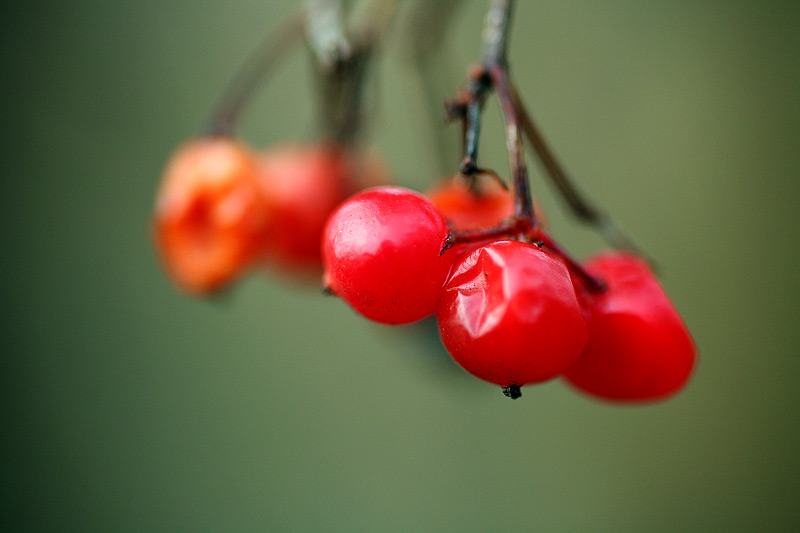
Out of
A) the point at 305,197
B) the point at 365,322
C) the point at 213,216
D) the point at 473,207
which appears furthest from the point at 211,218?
the point at 365,322

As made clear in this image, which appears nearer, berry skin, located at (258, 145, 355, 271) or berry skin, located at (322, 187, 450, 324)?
berry skin, located at (322, 187, 450, 324)

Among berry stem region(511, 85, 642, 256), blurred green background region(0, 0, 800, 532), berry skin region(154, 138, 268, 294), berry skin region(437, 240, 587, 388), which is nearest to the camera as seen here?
berry skin region(437, 240, 587, 388)

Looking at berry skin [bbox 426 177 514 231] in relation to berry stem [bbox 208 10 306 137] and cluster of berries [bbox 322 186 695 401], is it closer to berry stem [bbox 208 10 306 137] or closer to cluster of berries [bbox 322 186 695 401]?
cluster of berries [bbox 322 186 695 401]

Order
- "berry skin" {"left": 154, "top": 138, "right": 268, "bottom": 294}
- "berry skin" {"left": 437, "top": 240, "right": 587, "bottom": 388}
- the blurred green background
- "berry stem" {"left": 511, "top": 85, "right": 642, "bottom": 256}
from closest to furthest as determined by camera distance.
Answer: "berry skin" {"left": 437, "top": 240, "right": 587, "bottom": 388} → "berry stem" {"left": 511, "top": 85, "right": 642, "bottom": 256} → "berry skin" {"left": 154, "top": 138, "right": 268, "bottom": 294} → the blurred green background

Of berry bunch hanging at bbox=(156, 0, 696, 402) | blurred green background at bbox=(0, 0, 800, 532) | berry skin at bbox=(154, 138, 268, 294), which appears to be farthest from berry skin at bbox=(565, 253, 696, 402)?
blurred green background at bbox=(0, 0, 800, 532)

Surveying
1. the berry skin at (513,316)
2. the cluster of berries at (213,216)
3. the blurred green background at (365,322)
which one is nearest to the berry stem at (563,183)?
the berry skin at (513,316)

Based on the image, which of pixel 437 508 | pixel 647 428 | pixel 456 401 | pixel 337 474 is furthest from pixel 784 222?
pixel 337 474

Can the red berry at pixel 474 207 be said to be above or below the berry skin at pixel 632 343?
above

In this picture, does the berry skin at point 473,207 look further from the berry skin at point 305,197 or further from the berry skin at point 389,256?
the berry skin at point 305,197
